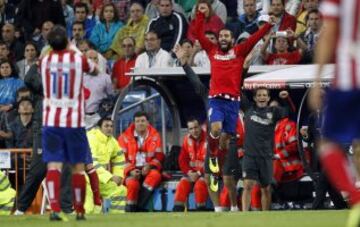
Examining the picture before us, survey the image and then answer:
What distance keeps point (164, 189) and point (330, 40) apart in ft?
43.6

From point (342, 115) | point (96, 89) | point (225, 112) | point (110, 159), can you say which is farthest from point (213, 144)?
point (342, 115)

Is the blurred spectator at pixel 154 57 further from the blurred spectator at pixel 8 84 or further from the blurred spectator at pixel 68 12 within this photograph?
the blurred spectator at pixel 68 12

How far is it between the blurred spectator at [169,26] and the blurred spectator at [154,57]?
0.54 meters

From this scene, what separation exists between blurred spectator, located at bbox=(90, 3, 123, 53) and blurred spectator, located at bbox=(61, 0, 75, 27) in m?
1.22

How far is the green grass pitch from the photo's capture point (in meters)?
15.5

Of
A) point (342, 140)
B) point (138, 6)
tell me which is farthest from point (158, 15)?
point (342, 140)

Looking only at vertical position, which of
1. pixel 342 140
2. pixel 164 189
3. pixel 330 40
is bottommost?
pixel 164 189

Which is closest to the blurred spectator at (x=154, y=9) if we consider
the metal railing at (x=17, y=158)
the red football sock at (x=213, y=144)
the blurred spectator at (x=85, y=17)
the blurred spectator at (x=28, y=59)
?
the blurred spectator at (x=85, y=17)

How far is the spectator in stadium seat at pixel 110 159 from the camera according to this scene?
75.3 feet

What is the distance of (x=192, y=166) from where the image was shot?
23.7m

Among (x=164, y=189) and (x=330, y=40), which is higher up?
(x=330, y=40)

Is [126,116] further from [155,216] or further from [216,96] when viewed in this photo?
[155,216]

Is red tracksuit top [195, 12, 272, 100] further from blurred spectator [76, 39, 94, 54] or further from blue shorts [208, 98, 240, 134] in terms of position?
blurred spectator [76, 39, 94, 54]

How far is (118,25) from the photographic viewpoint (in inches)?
1086
